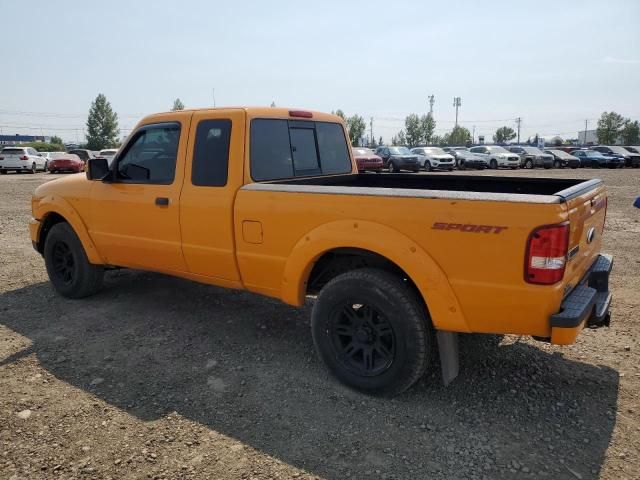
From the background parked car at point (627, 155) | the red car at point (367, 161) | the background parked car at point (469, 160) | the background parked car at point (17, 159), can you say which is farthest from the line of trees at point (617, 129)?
the background parked car at point (17, 159)

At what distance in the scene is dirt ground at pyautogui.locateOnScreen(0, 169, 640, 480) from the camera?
2.72 meters

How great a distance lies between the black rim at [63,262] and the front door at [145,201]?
62cm

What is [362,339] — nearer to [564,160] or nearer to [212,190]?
[212,190]

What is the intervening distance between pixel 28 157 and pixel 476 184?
30632 mm

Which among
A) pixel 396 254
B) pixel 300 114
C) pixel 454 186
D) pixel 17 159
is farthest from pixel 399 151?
pixel 396 254

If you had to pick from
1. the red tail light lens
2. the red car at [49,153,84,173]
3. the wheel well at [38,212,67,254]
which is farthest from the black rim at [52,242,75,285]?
the red car at [49,153,84,173]

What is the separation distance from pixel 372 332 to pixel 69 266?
146 inches

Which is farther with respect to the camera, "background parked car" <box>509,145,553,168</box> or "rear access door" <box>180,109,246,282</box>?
"background parked car" <box>509,145,553,168</box>

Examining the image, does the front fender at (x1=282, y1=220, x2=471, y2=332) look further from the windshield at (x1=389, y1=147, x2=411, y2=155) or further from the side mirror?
the windshield at (x1=389, y1=147, x2=411, y2=155)

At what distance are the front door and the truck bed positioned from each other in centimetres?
95

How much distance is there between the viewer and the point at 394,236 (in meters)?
3.04

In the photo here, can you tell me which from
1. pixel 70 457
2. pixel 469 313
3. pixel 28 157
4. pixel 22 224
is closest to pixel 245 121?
pixel 469 313

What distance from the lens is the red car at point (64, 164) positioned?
28812 mm

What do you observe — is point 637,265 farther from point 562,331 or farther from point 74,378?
point 74,378
